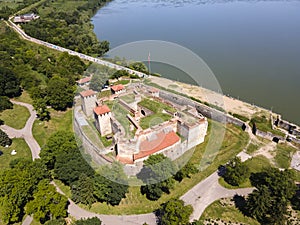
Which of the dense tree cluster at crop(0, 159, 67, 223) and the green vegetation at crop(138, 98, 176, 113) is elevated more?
the green vegetation at crop(138, 98, 176, 113)

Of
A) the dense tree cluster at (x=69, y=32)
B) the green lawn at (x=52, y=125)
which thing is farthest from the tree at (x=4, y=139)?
the dense tree cluster at (x=69, y=32)

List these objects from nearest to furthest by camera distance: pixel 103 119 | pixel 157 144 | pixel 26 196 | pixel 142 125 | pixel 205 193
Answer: pixel 26 196
pixel 205 193
pixel 157 144
pixel 142 125
pixel 103 119

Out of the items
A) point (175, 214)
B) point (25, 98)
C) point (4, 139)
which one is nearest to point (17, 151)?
point (4, 139)

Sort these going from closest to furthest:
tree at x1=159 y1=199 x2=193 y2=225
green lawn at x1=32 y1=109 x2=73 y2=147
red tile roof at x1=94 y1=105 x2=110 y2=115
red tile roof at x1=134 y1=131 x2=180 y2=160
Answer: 1. tree at x1=159 y1=199 x2=193 y2=225
2. red tile roof at x1=134 y1=131 x2=180 y2=160
3. red tile roof at x1=94 y1=105 x2=110 y2=115
4. green lawn at x1=32 y1=109 x2=73 y2=147

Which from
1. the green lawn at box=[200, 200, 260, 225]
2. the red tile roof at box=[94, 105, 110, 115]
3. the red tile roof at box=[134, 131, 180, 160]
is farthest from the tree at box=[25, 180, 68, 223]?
the green lawn at box=[200, 200, 260, 225]

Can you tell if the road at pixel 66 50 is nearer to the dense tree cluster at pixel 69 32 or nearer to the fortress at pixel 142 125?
the dense tree cluster at pixel 69 32

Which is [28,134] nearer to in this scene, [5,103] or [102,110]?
[5,103]

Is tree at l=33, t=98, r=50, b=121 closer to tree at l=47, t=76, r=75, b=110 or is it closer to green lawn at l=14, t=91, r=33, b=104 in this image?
tree at l=47, t=76, r=75, b=110
